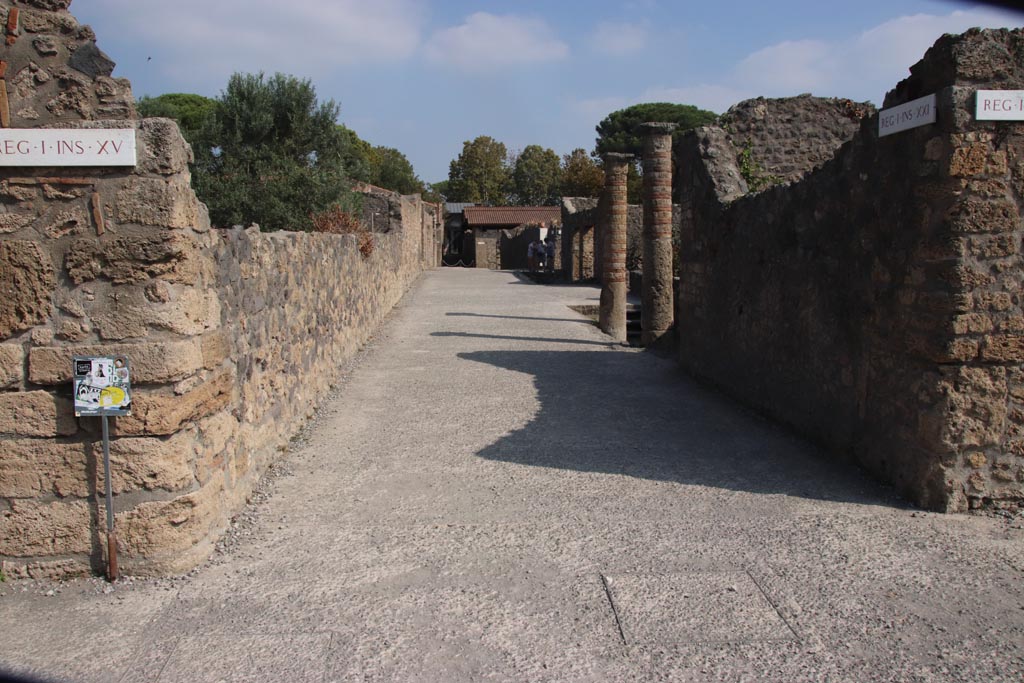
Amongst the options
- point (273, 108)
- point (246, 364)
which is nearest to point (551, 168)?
point (273, 108)

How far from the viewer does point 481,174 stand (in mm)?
69062

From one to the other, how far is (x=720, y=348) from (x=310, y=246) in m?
4.17

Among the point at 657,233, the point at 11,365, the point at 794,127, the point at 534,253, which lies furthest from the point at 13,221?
the point at 534,253

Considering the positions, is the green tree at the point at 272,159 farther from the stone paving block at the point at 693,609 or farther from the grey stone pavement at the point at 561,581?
the stone paving block at the point at 693,609

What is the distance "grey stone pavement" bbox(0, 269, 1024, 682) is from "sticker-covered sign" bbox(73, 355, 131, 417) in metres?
0.81

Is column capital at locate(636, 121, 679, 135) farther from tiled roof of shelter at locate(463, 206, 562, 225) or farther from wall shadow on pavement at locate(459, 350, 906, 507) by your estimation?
tiled roof of shelter at locate(463, 206, 562, 225)

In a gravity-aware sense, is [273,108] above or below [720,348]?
above

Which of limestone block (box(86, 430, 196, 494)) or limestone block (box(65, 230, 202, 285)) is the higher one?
limestone block (box(65, 230, 202, 285))

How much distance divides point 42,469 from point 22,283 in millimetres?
851

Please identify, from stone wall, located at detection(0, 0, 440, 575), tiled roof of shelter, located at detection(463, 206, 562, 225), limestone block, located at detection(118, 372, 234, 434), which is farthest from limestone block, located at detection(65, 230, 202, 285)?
tiled roof of shelter, located at detection(463, 206, 562, 225)

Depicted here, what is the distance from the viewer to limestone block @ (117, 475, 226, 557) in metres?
3.74

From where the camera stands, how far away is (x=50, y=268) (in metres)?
3.66

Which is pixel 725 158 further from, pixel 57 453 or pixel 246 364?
pixel 57 453

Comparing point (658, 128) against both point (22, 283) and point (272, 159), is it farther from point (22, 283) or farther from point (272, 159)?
point (272, 159)
